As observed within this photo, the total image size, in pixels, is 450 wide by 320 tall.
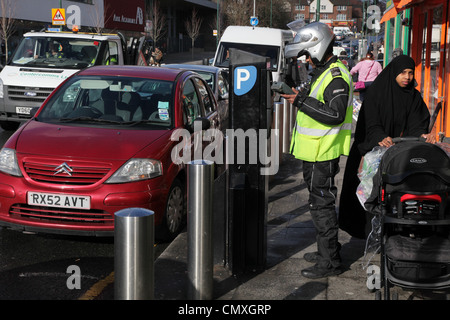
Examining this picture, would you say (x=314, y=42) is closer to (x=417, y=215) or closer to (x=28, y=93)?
(x=417, y=215)

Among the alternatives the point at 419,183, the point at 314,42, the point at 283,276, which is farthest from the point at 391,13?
the point at 419,183

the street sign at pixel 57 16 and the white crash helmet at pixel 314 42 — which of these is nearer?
the white crash helmet at pixel 314 42

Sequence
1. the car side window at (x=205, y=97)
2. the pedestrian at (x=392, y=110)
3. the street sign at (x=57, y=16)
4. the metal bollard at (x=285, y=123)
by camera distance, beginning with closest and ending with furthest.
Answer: the pedestrian at (x=392, y=110)
the car side window at (x=205, y=97)
the metal bollard at (x=285, y=123)
the street sign at (x=57, y=16)

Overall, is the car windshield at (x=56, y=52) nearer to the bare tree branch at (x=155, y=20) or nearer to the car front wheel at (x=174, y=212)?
the car front wheel at (x=174, y=212)

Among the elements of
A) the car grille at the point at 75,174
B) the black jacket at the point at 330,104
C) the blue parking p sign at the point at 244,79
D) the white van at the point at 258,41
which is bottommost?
the car grille at the point at 75,174

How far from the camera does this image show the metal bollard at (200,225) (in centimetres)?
419

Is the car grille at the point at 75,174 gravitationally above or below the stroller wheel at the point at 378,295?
above

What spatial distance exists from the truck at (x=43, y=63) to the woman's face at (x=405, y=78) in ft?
30.3

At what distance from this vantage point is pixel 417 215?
4062mm

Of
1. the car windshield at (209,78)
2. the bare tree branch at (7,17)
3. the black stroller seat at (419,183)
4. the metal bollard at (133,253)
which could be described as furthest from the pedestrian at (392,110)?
the bare tree branch at (7,17)

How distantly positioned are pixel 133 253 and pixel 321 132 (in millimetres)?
2157

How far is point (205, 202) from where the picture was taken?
4207mm

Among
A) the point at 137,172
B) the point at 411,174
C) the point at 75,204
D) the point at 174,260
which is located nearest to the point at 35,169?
the point at 75,204

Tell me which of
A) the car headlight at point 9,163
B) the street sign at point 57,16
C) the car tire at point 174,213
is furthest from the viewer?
the street sign at point 57,16
